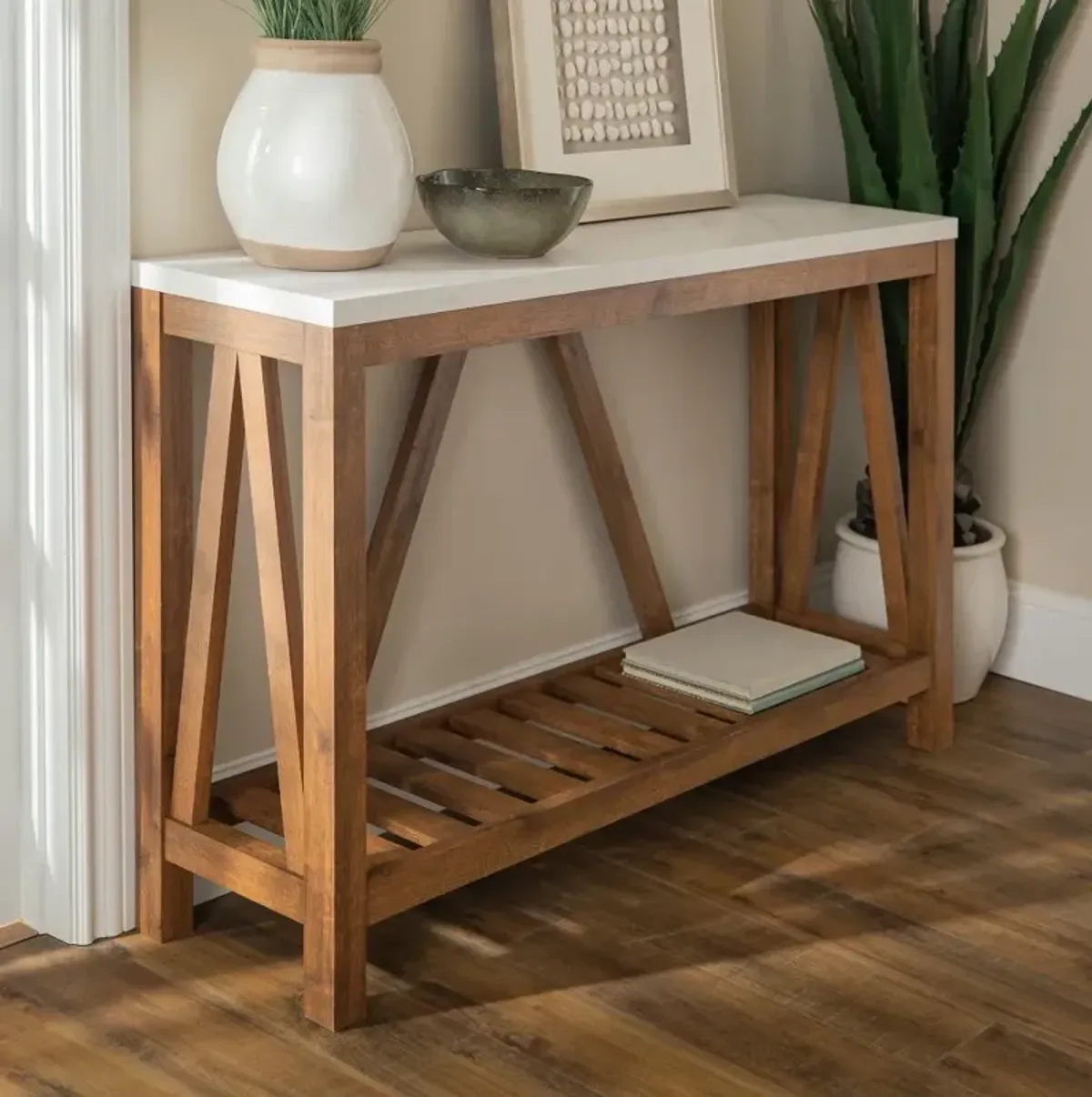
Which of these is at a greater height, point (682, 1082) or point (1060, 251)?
point (1060, 251)

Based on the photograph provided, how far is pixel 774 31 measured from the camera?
3.24 meters

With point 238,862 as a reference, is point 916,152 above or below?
above

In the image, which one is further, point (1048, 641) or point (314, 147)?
point (1048, 641)

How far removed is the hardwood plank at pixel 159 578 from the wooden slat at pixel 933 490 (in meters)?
1.23

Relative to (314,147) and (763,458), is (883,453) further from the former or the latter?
(314,147)

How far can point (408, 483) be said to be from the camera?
2.69 metres

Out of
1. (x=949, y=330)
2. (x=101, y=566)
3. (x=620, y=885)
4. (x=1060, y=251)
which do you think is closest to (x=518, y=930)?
(x=620, y=885)

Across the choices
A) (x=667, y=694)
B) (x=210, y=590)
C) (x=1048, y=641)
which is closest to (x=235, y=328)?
(x=210, y=590)

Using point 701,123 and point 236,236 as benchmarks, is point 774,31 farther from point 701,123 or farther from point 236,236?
point 236,236

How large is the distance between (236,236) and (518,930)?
3.16 feet

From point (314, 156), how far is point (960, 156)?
4.33ft

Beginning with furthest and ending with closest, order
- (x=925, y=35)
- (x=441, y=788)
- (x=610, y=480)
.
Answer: (x=925, y=35) < (x=610, y=480) < (x=441, y=788)

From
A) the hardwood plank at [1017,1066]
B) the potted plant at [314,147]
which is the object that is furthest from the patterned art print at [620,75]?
the hardwood plank at [1017,1066]

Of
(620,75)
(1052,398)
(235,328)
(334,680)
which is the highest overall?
(620,75)
